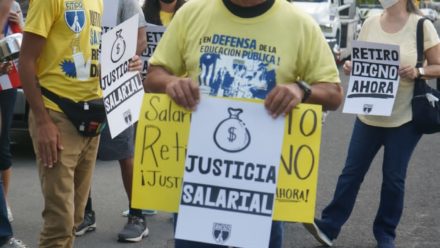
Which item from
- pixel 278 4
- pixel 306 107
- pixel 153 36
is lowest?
pixel 153 36

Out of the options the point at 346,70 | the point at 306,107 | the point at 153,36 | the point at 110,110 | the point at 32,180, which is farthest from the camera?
the point at 32,180

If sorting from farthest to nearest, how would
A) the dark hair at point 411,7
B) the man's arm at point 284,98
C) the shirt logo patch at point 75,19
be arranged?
the dark hair at point 411,7, the shirt logo patch at point 75,19, the man's arm at point 284,98

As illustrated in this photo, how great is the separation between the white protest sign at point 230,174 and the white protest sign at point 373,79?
8.00 ft

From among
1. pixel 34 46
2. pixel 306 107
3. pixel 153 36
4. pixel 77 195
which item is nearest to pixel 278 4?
pixel 306 107

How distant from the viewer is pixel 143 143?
2.94 m

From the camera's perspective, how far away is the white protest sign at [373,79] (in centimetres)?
514

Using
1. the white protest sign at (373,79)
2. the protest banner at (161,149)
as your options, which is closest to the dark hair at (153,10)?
the white protest sign at (373,79)

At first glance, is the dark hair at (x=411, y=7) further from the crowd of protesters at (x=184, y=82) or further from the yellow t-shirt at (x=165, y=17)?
the yellow t-shirt at (x=165, y=17)

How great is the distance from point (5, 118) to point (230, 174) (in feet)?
9.49

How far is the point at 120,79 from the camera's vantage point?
13.6 ft

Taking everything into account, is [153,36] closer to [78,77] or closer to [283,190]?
[78,77]

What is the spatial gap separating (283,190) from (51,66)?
1.56 meters

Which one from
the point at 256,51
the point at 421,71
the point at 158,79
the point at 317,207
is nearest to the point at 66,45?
the point at 158,79

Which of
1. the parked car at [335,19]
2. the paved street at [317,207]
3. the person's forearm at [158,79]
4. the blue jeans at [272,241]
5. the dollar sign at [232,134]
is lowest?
the parked car at [335,19]
